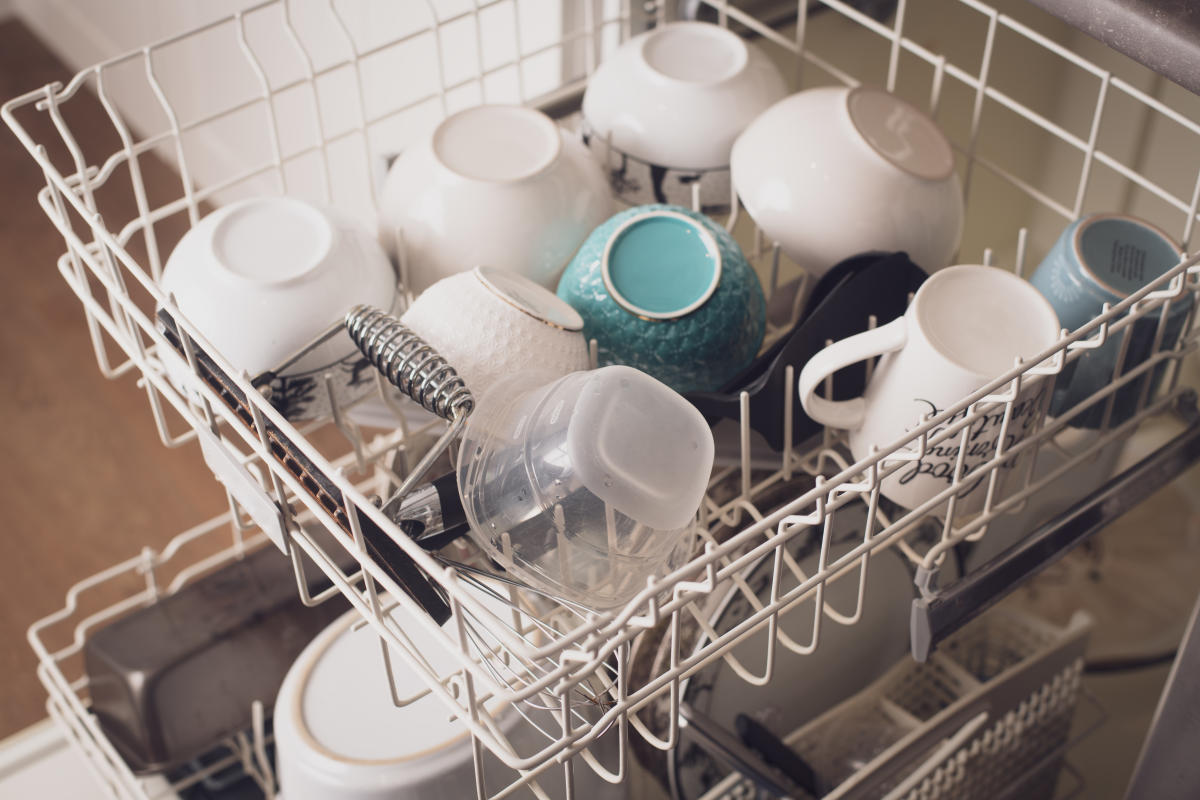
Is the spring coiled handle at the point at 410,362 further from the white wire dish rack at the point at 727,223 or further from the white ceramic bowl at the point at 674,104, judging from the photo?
the white ceramic bowl at the point at 674,104

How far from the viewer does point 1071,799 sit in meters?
0.94

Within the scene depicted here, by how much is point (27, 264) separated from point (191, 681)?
121 centimetres

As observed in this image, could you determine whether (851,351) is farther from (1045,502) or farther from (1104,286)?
(1045,502)

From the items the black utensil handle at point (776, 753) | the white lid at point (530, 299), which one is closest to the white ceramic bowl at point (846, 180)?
the white lid at point (530, 299)

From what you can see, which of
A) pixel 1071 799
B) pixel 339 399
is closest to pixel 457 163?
pixel 339 399

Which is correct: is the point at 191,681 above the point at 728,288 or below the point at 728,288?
below

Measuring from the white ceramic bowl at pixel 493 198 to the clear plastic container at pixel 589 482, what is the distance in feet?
0.53

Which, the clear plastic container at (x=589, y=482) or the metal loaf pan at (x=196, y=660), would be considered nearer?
the clear plastic container at (x=589, y=482)

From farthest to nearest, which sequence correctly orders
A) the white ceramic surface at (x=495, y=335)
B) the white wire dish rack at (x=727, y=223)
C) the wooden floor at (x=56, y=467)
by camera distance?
the wooden floor at (x=56, y=467)
the white ceramic surface at (x=495, y=335)
the white wire dish rack at (x=727, y=223)

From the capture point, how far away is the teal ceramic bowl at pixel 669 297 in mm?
580

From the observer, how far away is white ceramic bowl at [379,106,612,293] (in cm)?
63

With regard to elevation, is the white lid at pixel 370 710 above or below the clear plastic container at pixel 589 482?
below

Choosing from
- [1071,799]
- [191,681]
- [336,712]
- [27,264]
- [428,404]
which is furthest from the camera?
[27,264]

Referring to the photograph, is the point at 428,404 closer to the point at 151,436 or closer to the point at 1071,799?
the point at 1071,799
